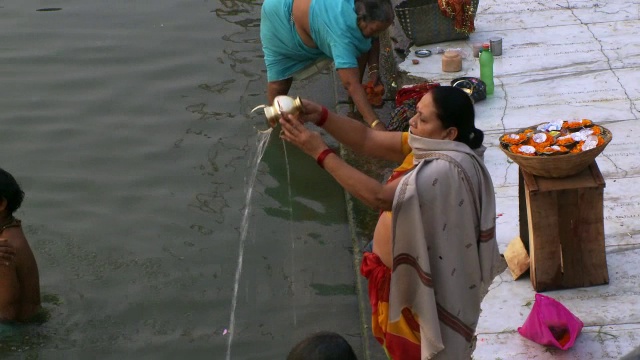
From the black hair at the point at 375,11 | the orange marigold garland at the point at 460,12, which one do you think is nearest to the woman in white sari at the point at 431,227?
the black hair at the point at 375,11

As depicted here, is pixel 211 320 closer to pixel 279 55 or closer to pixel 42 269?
pixel 42 269

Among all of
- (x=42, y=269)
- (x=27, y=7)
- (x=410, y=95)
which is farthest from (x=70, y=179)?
(x=27, y=7)

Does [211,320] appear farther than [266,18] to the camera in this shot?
No

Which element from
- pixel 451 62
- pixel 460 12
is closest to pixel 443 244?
pixel 451 62

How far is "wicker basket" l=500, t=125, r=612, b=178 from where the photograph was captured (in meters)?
4.68

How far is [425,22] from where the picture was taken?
27.3ft

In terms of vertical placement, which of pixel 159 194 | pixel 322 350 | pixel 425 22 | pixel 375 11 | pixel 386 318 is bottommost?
pixel 159 194

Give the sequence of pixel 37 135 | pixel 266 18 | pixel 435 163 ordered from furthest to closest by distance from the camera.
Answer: pixel 37 135 < pixel 266 18 < pixel 435 163

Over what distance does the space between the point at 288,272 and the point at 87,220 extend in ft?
5.28

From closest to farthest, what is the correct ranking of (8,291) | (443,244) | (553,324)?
(443,244)
(553,324)
(8,291)

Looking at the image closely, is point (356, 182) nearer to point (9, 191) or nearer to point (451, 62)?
point (9, 191)

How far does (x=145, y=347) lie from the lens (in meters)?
5.57

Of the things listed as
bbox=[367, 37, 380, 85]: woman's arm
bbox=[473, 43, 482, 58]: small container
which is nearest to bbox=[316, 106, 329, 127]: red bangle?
bbox=[367, 37, 380, 85]: woman's arm

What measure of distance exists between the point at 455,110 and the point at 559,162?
1212 mm
